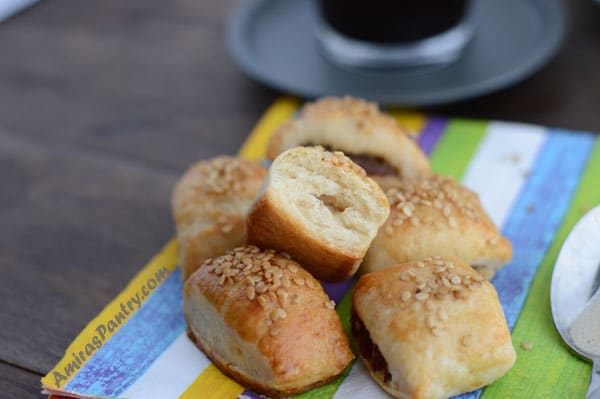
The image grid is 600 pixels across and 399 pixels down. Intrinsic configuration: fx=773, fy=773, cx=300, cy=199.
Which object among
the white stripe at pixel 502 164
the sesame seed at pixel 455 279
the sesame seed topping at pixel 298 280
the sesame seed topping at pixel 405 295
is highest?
the sesame seed topping at pixel 405 295

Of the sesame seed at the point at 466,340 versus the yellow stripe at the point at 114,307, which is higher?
the sesame seed at the point at 466,340

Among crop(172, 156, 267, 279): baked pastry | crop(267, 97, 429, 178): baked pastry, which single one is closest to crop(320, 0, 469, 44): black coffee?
crop(267, 97, 429, 178): baked pastry

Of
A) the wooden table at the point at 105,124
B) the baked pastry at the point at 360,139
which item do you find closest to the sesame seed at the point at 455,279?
the baked pastry at the point at 360,139

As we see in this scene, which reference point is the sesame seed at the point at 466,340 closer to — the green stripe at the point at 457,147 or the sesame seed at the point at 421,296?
the sesame seed at the point at 421,296

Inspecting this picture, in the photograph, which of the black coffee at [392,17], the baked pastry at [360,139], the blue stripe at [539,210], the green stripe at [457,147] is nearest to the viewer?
the blue stripe at [539,210]

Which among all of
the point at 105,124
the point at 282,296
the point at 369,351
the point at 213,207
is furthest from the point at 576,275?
the point at 105,124

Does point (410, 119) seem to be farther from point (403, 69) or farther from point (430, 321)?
point (430, 321)

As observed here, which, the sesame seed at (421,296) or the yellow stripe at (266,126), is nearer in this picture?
the sesame seed at (421,296)
